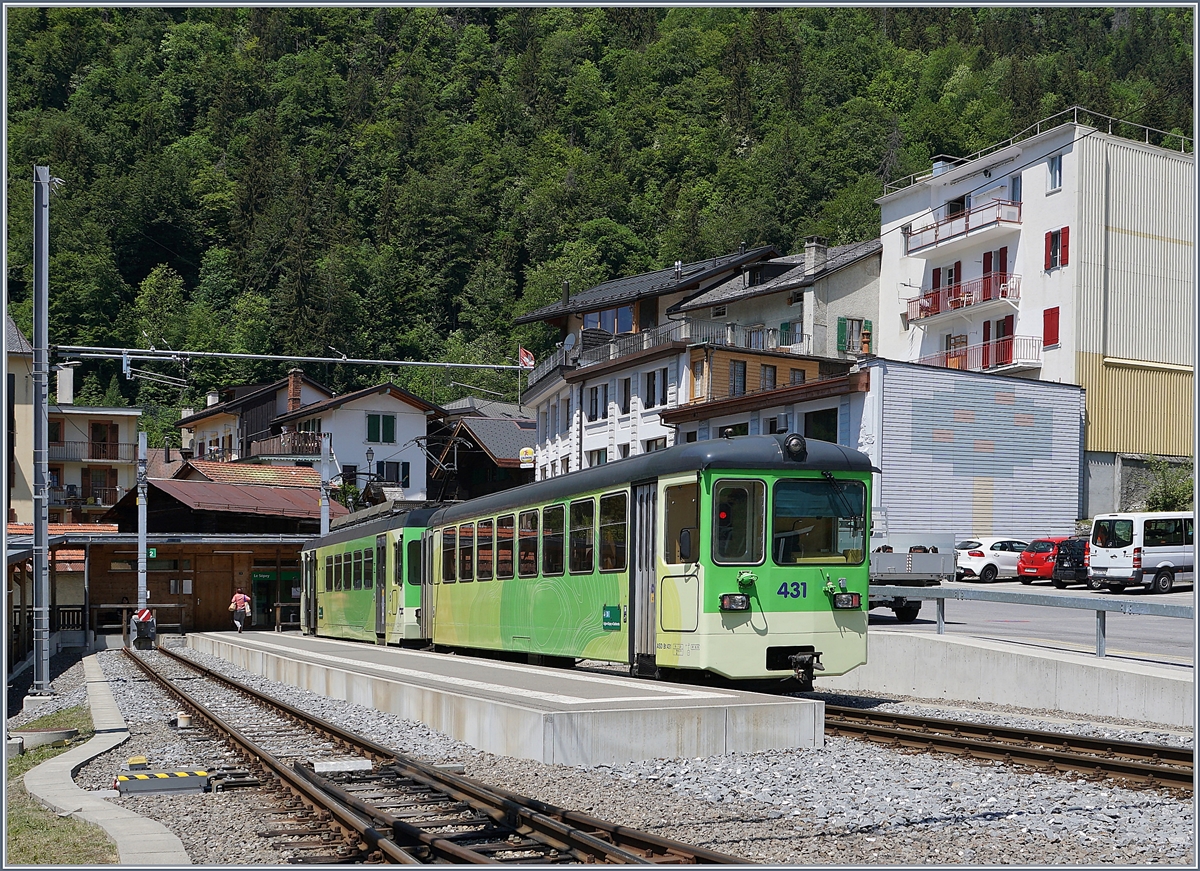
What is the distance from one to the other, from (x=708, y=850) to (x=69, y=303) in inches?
3656

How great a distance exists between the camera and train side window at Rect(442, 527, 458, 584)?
68.5ft

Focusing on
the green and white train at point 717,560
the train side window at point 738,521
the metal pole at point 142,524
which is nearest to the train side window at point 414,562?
the green and white train at point 717,560

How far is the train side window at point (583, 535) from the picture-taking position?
589 inches

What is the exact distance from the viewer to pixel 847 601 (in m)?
13.4

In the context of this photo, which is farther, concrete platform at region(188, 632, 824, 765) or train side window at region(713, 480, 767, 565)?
train side window at region(713, 480, 767, 565)

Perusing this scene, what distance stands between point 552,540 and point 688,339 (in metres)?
31.1

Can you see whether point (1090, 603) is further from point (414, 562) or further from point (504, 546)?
point (414, 562)

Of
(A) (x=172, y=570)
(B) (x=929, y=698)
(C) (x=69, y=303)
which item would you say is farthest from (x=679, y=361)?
(C) (x=69, y=303)

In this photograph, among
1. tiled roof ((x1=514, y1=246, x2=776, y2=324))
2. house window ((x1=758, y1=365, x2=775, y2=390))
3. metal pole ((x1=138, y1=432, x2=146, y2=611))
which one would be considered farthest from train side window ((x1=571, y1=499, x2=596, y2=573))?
tiled roof ((x1=514, y1=246, x2=776, y2=324))

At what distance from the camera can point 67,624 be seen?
42.0 m

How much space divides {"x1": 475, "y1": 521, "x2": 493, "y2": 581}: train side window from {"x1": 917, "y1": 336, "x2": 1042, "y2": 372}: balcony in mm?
29555

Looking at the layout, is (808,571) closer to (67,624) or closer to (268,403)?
(67,624)

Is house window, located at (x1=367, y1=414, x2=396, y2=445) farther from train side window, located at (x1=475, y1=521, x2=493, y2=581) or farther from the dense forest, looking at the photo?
train side window, located at (x1=475, y1=521, x2=493, y2=581)

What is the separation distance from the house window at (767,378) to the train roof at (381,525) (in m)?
19.0
